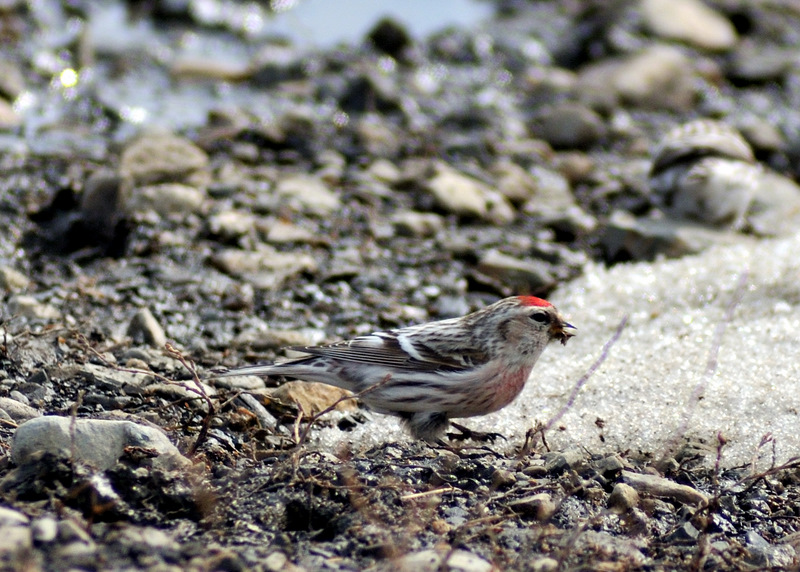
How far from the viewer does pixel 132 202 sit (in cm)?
503

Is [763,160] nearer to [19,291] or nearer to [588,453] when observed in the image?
[588,453]

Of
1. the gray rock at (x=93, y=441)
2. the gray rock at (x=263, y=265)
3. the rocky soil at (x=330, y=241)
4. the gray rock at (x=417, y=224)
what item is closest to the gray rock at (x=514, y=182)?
the rocky soil at (x=330, y=241)

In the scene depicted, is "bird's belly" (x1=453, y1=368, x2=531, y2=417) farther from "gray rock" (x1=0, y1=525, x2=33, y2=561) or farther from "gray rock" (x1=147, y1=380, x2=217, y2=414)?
"gray rock" (x1=0, y1=525, x2=33, y2=561)

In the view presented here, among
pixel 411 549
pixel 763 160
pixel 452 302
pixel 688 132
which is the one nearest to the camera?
pixel 411 549

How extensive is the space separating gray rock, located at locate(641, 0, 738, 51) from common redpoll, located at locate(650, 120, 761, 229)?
347cm

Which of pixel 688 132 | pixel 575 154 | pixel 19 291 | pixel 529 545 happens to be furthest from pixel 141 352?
pixel 575 154

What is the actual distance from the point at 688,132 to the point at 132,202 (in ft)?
10.5

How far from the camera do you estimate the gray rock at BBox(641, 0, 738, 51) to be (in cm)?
853

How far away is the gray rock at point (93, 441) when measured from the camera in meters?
2.52

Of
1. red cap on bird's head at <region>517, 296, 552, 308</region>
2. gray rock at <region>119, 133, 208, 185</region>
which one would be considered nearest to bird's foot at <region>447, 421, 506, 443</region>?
red cap on bird's head at <region>517, 296, 552, 308</region>

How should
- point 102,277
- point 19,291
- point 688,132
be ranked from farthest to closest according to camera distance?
point 688,132 < point 102,277 < point 19,291

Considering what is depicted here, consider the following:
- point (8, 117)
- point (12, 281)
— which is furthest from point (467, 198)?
point (8, 117)

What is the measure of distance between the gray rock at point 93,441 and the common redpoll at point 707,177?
3.61 m

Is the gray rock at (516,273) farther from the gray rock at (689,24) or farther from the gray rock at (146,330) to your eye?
the gray rock at (689,24)
